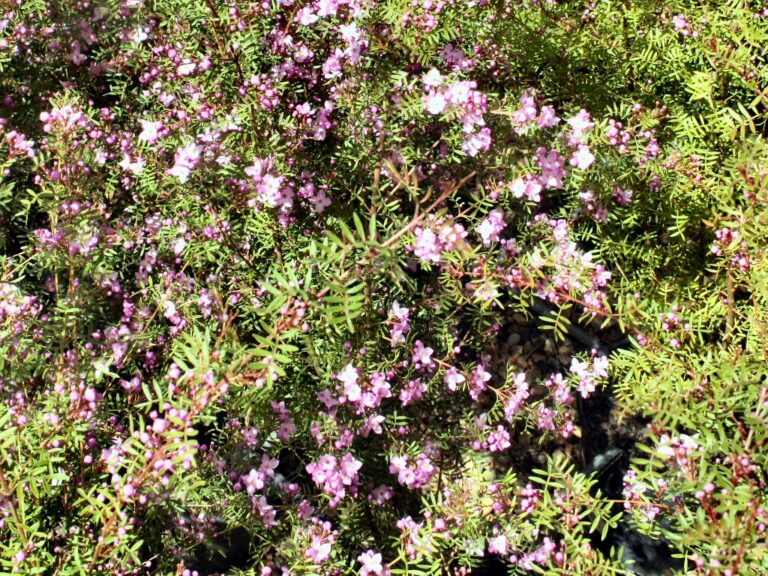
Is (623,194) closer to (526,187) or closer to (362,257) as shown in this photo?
(526,187)

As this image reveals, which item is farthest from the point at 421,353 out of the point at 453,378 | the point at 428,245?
the point at 428,245

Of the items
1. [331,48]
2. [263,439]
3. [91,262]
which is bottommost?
[263,439]

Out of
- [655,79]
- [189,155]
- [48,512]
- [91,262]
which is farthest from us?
[655,79]

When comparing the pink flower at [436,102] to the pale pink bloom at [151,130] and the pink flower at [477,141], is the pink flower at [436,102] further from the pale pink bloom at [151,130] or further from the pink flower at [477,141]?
the pale pink bloom at [151,130]

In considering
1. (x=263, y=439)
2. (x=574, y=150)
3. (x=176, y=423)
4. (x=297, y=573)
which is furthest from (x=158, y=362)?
(x=574, y=150)

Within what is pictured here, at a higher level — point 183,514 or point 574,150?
point 574,150

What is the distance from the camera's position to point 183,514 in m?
2.32

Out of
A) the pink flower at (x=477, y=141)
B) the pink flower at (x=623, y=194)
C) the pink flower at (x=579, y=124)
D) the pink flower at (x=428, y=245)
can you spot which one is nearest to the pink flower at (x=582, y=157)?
the pink flower at (x=579, y=124)

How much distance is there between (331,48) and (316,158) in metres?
0.38

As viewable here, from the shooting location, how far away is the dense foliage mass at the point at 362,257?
182cm

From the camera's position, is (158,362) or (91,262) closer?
(91,262)

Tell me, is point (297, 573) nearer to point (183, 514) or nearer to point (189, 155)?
point (183, 514)

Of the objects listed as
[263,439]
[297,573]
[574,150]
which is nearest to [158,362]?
[263,439]

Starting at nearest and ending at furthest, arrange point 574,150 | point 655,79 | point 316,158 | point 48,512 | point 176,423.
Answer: point 176,423
point 48,512
point 574,150
point 316,158
point 655,79
